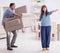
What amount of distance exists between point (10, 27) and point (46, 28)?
3.22 ft

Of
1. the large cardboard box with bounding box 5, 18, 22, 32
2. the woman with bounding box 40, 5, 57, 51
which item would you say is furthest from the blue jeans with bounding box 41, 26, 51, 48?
the large cardboard box with bounding box 5, 18, 22, 32

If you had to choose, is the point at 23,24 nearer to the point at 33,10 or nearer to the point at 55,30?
the point at 55,30

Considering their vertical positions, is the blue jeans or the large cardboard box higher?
the large cardboard box

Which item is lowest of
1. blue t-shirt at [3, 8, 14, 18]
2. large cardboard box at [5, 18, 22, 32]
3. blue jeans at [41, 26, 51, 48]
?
blue jeans at [41, 26, 51, 48]

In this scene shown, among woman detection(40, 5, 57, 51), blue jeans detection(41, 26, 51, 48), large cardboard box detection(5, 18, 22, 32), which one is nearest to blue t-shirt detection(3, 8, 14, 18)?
large cardboard box detection(5, 18, 22, 32)

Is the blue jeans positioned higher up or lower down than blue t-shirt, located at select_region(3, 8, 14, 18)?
lower down

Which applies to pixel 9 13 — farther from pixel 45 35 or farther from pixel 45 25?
pixel 45 35

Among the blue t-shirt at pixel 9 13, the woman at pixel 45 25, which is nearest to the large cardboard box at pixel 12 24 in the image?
the blue t-shirt at pixel 9 13

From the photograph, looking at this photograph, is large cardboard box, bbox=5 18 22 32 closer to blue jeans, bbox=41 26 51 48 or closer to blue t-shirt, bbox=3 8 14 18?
blue t-shirt, bbox=3 8 14 18

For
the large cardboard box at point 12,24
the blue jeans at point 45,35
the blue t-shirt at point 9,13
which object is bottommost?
the blue jeans at point 45,35

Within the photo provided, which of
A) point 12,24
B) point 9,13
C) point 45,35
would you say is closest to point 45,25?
point 45,35

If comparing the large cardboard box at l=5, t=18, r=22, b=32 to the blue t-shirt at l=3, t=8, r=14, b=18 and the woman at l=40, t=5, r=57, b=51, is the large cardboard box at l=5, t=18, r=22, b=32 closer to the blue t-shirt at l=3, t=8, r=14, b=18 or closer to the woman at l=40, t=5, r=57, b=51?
the blue t-shirt at l=3, t=8, r=14, b=18

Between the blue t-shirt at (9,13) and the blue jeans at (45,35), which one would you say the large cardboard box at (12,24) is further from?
the blue jeans at (45,35)

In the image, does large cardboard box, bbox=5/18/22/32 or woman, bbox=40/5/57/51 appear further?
woman, bbox=40/5/57/51
